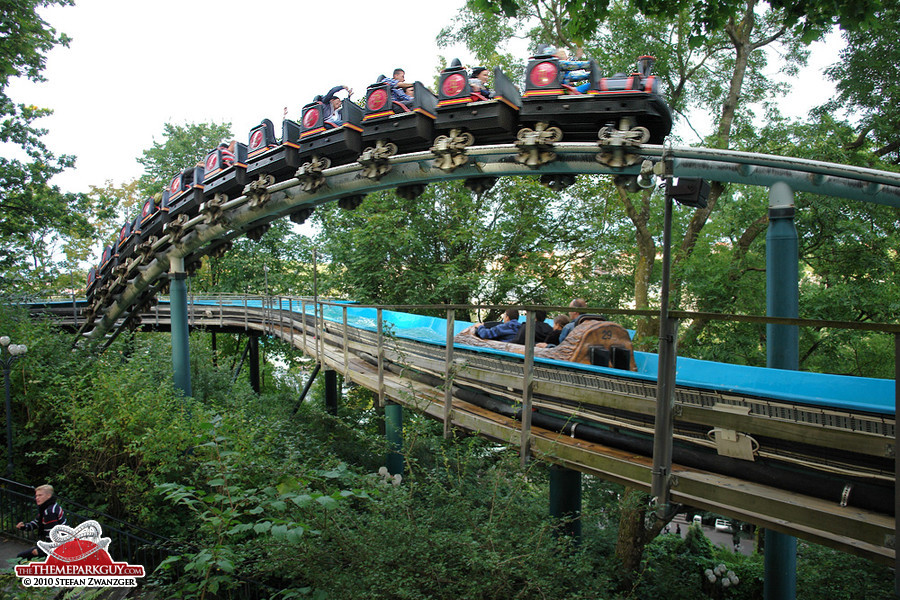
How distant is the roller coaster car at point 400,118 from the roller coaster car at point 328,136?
0.13 metres

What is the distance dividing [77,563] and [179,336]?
19.2 ft

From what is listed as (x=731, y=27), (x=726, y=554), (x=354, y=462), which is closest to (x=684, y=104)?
(x=731, y=27)

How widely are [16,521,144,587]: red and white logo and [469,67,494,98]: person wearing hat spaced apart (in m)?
5.13

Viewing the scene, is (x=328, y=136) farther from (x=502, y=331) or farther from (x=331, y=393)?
(x=331, y=393)

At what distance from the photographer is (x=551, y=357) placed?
477cm

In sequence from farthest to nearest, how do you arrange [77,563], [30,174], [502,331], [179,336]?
[30,174]
[179,336]
[502,331]
[77,563]

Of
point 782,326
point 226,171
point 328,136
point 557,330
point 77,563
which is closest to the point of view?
point 77,563

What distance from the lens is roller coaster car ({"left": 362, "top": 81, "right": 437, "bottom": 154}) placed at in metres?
6.08

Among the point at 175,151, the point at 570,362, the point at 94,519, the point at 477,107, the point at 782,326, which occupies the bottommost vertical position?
the point at 94,519

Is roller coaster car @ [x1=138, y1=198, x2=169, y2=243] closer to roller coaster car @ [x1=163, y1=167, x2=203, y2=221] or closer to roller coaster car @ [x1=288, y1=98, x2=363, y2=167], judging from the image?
roller coaster car @ [x1=163, y1=167, x2=203, y2=221]

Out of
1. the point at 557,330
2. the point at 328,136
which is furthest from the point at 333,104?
the point at 557,330

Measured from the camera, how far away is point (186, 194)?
9336 millimetres

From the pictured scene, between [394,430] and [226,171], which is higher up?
[226,171]

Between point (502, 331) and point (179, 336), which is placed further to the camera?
point (179, 336)
